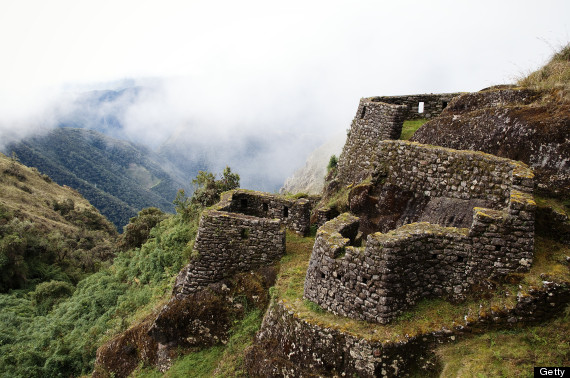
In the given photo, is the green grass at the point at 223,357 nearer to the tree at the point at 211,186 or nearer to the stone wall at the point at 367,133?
the stone wall at the point at 367,133

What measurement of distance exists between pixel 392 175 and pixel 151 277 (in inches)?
534

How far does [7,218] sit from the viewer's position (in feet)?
191

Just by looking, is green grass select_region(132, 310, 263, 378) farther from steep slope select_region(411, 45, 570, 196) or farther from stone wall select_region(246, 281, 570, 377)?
steep slope select_region(411, 45, 570, 196)

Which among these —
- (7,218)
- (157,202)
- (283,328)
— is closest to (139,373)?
(283,328)

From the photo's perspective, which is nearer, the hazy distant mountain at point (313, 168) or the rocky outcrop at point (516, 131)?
the rocky outcrop at point (516, 131)

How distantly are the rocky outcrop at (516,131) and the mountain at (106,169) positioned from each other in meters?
98.8

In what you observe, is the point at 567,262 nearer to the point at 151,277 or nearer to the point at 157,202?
the point at 151,277

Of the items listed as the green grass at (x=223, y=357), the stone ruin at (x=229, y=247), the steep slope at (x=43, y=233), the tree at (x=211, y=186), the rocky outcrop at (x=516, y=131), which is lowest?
the steep slope at (x=43, y=233)

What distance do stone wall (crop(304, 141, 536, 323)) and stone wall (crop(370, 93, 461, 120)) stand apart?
344 inches

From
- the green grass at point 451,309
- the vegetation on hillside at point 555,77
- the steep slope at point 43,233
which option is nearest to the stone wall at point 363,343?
the green grass at point 451,309

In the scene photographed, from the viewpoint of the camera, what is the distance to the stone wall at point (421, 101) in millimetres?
17875

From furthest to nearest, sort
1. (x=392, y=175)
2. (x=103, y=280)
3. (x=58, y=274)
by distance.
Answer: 1. (x=58, y=274)
2. (x=103, y=280)
3. (x=392, y=175)

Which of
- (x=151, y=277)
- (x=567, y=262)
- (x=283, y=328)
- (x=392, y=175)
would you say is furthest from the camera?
(x=151, y=277)

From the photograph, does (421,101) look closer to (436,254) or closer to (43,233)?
(436,254)
